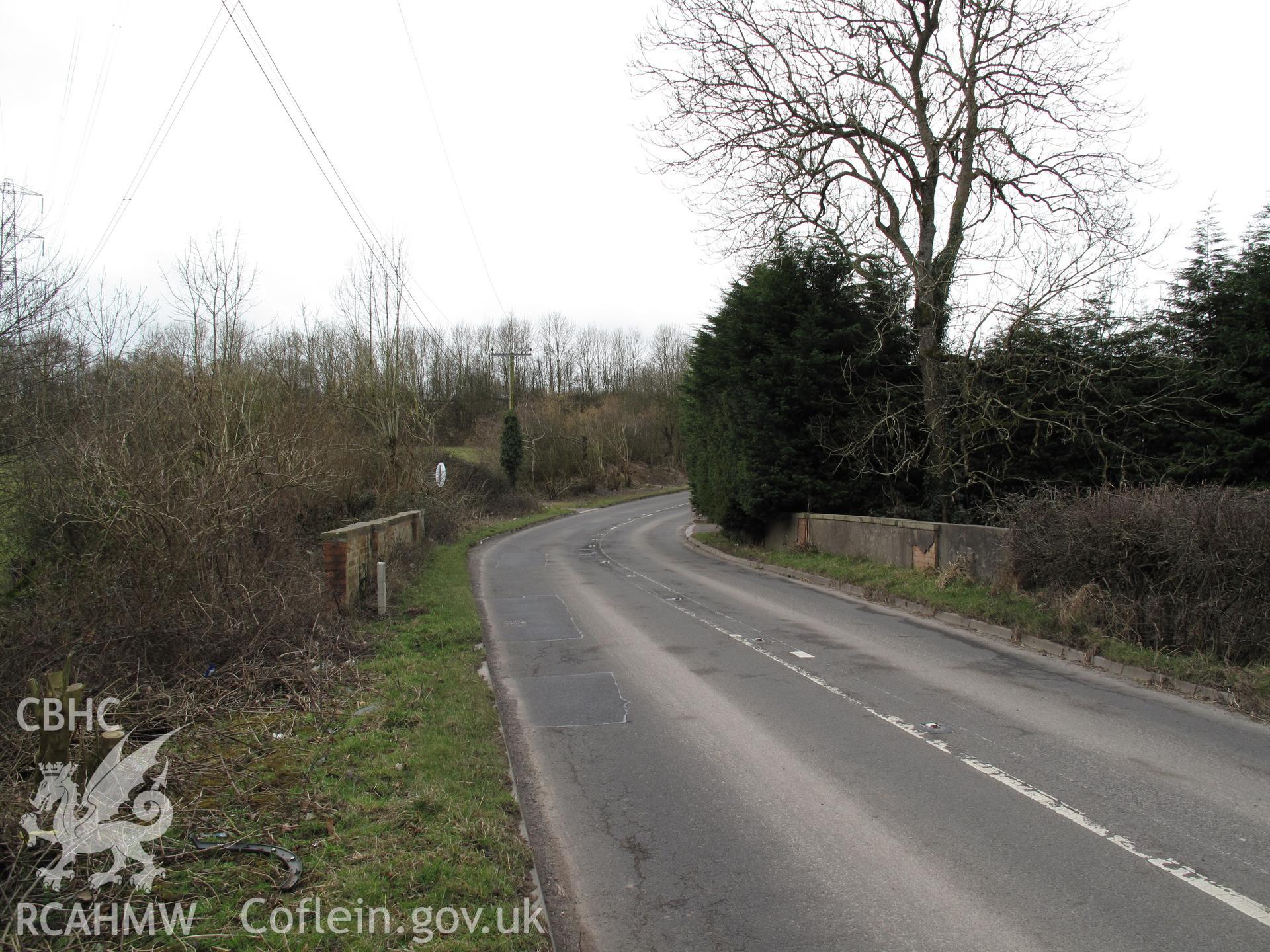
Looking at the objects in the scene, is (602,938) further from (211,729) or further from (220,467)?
(220,467)

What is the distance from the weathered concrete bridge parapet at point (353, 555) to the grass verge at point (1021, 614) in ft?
29.2

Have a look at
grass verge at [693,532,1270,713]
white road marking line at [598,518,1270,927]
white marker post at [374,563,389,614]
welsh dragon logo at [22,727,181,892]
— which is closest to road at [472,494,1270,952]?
white road marking line at [598,518,1270,927]

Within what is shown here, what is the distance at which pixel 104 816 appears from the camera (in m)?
4.15

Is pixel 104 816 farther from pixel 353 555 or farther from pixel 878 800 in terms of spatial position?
pixel 353 555

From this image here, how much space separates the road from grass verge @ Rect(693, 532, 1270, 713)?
47cm

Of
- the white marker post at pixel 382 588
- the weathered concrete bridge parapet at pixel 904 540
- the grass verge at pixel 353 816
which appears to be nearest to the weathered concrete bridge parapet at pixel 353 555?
the white marker post at pixel 382 588

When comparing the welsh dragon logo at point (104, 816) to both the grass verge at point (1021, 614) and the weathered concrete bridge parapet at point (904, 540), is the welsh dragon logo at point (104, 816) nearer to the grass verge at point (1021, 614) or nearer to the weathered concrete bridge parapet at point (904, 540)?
the grass verge at point (1021, 614)

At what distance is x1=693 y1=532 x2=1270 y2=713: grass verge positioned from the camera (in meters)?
7.85

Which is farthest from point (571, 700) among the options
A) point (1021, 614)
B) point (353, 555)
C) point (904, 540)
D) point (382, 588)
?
point (904, 540)

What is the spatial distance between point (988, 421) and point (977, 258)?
378 centimetres

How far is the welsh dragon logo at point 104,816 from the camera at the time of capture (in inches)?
147

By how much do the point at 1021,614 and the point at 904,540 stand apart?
17.5 feet

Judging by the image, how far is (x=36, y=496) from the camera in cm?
1014

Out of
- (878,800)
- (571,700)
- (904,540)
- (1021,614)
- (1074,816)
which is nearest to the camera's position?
(1074,816)
